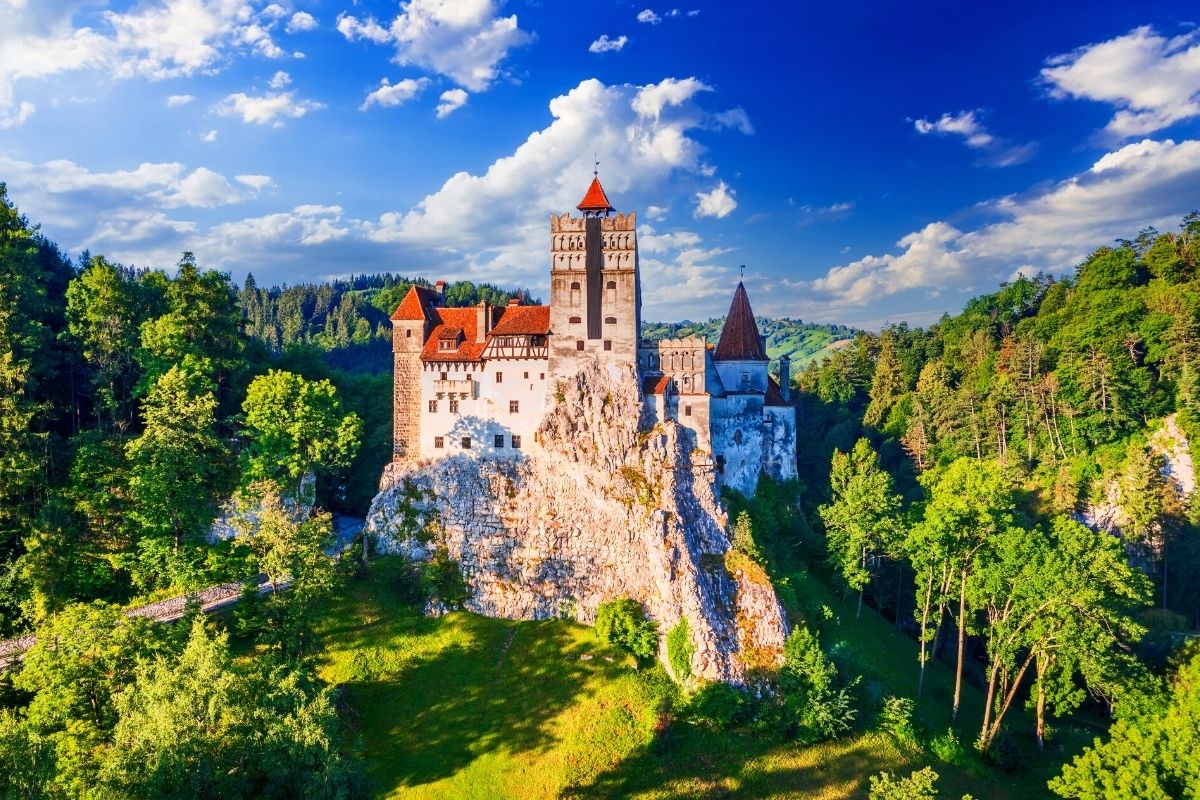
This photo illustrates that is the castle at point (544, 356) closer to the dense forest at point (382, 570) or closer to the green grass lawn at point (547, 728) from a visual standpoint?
the dense forest at point (382, 570)

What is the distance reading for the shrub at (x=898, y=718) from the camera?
42.9 meters

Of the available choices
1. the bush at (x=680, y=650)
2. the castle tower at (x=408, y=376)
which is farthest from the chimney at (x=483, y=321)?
the bush at (x=680, y=650)

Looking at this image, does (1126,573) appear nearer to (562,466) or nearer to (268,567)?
(562,466)

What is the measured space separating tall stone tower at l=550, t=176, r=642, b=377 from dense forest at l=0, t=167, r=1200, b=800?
15650mm

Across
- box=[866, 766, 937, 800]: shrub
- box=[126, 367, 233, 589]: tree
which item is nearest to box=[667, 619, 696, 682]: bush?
box=[866, 766, 937, 800]: shrub

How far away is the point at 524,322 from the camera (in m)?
54.3

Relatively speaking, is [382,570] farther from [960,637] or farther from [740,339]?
[960,637]

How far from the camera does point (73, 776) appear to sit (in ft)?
79.0

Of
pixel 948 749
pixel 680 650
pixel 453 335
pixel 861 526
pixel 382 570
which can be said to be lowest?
pixel 948 749

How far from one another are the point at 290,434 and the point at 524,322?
734 inches

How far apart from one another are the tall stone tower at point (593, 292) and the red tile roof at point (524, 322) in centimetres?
153

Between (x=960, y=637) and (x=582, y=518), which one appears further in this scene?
(x=582, y=518)

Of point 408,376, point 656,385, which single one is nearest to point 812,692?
point 656,385

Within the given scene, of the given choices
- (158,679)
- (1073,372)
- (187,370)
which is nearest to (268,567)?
(158,679)
